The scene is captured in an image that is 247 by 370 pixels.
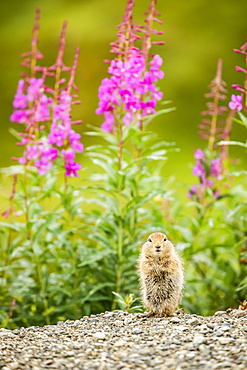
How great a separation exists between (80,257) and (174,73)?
627 cm

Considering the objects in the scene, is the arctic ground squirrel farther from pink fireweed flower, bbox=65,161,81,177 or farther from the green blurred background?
the green blurred background

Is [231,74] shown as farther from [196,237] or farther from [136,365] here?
[136,365]

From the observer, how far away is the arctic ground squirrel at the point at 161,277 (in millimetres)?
3780

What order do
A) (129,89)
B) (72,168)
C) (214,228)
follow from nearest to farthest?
(129,89)
(72,168)
(214,228)

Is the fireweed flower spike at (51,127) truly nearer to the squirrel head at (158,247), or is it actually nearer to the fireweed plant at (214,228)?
the fireweed plant at (214,228)

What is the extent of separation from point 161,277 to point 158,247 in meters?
0.23

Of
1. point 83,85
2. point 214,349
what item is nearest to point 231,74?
point 83,85

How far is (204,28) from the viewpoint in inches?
436

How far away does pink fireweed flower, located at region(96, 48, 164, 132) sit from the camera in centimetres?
452

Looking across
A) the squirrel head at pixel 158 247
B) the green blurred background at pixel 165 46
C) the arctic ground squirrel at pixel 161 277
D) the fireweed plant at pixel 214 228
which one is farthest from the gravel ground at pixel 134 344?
the green blurred background at pixel 165 46

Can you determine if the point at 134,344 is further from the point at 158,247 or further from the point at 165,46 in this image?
the point at 165,46

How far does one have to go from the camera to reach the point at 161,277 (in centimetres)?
381

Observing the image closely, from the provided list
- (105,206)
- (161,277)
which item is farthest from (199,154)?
(161,277)

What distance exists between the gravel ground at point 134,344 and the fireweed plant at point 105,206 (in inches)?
39.9
